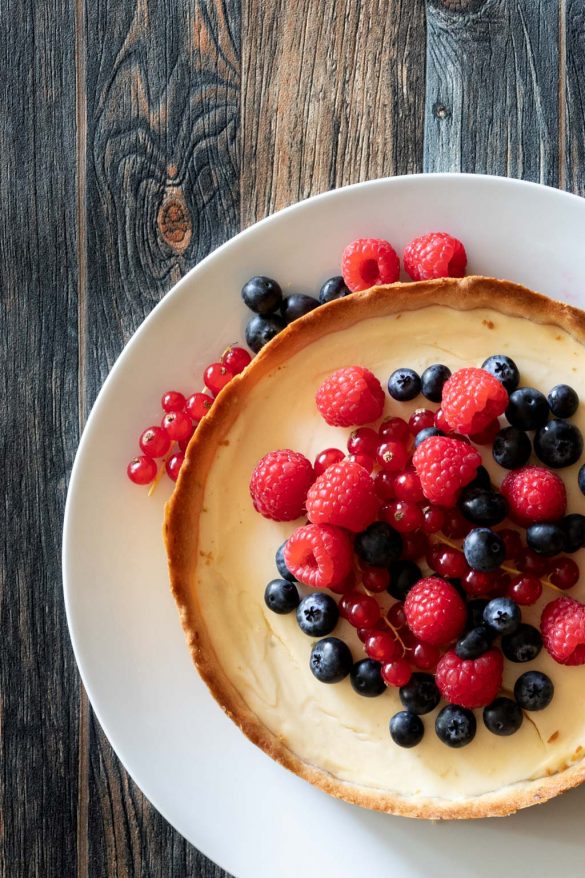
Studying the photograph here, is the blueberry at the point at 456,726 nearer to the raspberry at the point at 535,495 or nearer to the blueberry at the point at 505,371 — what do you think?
the raspberry at the point at 535,495

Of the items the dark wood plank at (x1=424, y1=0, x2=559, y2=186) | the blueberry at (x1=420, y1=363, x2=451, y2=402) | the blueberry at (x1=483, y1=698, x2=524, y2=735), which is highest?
the dark wood plank at (x1=424, y1=0, x2=559, y2=186)

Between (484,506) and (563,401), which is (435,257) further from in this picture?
(484,506)

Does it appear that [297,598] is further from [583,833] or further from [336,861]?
[583,833]

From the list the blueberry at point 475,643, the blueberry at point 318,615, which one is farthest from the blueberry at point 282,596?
the blueberry at point 475,643

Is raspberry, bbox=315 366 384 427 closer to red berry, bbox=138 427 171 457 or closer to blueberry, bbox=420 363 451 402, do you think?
blueberry, bbox=420 363 451 402

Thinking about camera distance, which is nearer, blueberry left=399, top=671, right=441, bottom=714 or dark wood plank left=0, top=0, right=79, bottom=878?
blueberry left=399, top=671, right=441, bottom=714

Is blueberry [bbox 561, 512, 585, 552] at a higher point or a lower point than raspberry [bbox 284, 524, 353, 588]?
higher

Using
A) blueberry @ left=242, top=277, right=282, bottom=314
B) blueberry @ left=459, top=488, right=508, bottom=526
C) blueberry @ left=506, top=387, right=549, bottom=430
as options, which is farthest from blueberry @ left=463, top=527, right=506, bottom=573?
blueberry @ left=242, top=277, right=282, bottom=314

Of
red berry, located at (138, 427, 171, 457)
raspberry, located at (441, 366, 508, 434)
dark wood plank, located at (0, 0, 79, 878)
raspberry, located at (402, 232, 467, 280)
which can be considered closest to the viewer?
raspberry, located at (441, 366, 508, 434)

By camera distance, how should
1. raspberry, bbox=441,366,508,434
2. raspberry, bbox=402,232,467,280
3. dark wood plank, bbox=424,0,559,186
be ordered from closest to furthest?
raspberry, bbox=441,366,508,434 → raspberry, bbox=402,232,467,280 → dark wood plank, bbox=424,0,559,186
